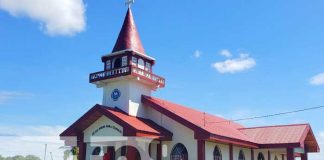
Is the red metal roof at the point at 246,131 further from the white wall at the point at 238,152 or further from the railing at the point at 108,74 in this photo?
the railing at the point at 108,74

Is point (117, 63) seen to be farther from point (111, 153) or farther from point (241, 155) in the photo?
point (241, 155)

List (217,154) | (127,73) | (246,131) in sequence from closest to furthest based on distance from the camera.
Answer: (217,154) → (127,73) → (246,131)

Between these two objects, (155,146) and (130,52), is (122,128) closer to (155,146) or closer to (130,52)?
(155,146)

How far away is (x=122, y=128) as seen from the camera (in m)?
21.9

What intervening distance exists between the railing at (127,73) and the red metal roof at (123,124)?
7.27 ft

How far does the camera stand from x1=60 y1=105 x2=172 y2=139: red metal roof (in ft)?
69.0

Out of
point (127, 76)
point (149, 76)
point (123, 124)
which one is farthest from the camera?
point (149, 76)

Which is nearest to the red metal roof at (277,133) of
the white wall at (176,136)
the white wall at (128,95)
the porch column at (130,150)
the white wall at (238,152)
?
the white wall at (238,152)

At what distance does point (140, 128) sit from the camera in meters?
21.2

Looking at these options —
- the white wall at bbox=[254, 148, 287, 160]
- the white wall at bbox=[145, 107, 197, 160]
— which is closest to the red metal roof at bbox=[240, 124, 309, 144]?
the white wall at bbox=[254, 148, 287, 160]

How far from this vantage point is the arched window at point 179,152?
73.1 ft

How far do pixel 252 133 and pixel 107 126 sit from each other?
444 inches

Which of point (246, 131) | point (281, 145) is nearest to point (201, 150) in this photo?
point (281, 145)

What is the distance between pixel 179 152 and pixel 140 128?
2.90 m
